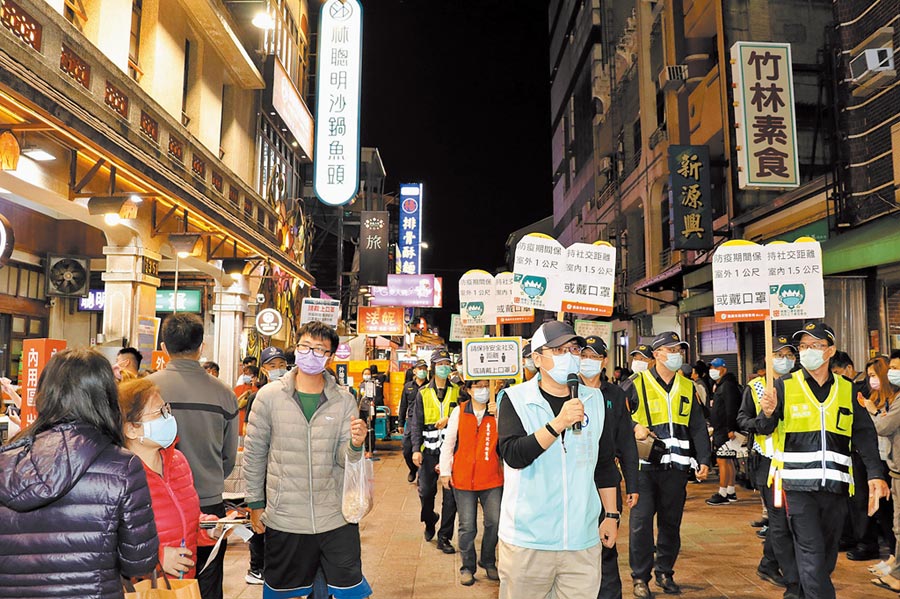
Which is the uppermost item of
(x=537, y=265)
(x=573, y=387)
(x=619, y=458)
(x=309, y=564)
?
(x=537, y=265)

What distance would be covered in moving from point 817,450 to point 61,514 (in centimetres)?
556

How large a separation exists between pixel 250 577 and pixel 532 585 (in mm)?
4332

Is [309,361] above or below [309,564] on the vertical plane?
above

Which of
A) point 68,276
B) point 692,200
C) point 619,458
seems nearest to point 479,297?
point 619,458

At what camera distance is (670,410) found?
7.33 meters

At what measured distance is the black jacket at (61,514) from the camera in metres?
2.65

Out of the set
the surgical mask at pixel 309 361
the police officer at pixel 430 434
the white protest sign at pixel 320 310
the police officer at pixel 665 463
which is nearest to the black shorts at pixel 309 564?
the surgical mask at pixel 309 361

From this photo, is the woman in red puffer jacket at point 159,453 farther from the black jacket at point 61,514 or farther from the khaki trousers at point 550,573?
the khaki trousers at point 550,573

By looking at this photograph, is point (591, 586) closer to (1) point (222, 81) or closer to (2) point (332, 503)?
(2) point (332, 503)

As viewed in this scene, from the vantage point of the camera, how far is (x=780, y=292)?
7.48 m

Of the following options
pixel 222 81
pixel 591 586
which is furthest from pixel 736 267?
pixel 222 81

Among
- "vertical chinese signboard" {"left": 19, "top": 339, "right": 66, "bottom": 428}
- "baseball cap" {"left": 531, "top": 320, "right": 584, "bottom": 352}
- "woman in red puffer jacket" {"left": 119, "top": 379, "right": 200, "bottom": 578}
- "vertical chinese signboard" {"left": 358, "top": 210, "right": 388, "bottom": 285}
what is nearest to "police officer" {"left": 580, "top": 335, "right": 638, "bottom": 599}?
"baseball cap" {"left": 531, "top": 320, "right": 584, "bottom": 352}

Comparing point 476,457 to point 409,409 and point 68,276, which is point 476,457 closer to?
point 409,409

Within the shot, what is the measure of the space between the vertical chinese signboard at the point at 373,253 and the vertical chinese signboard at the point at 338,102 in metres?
7.86
